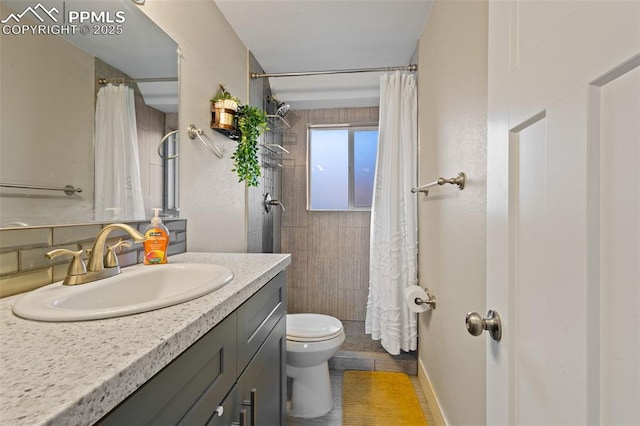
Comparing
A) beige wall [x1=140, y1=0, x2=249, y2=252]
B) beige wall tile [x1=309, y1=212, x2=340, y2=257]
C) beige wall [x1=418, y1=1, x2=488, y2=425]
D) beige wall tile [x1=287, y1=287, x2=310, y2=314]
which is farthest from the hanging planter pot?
beige wall tile [x1=287, y1=287, x2=310, y2=314]

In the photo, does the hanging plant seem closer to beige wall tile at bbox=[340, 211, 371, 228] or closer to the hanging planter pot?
the hanging planter pot

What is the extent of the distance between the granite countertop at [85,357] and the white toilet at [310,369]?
3.75 feet

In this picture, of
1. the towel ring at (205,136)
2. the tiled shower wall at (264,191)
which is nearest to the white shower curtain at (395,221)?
the tiled shower wall at (264,191)

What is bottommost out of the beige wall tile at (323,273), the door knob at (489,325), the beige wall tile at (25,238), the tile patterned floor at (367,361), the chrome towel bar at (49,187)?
the tile patterned floor at (367,361)

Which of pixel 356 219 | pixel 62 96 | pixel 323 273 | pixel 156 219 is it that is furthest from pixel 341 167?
pixel 62 96

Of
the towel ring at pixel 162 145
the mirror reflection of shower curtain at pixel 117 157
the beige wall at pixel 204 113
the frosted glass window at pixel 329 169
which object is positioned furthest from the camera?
the frosted glass window at pixel 329 169

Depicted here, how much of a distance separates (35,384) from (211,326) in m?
0.30

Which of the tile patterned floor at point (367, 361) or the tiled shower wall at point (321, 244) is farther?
the tiled shower wall at point (321, 244)

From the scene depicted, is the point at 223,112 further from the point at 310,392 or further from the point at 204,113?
the point at 310,392

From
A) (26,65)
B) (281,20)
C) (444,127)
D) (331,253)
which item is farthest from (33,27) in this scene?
(331,253)

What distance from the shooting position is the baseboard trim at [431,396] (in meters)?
1.52

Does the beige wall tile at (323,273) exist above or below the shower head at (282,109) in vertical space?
below

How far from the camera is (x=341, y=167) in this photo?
9.74 ft

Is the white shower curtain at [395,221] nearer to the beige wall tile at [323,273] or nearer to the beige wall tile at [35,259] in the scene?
the beige wall tile at [323,273]
